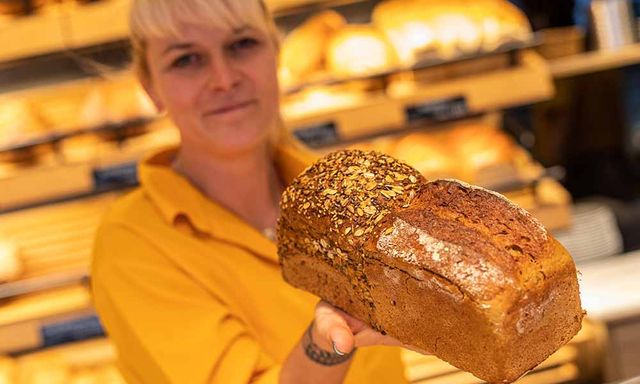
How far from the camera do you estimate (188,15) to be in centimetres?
131

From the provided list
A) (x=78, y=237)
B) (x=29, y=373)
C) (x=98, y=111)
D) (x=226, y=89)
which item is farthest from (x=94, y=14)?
(x=226, y=89)

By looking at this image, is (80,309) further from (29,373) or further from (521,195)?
(521,195)

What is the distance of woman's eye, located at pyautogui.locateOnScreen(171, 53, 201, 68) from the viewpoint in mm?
1345

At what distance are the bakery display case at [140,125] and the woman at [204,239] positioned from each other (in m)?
0.92

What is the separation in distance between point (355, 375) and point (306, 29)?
5.00 ft

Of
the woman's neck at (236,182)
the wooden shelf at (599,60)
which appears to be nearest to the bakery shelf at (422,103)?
the wooden shelf at (599,60)

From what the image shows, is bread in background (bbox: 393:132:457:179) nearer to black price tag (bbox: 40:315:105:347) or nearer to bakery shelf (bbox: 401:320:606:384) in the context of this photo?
bakery shelf (bbox: 401:320:606:384)

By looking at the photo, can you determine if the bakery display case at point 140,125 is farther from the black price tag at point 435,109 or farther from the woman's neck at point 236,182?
the woman's neck at point 236,182

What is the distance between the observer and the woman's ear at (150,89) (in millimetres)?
1471

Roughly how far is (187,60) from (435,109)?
1250 mm

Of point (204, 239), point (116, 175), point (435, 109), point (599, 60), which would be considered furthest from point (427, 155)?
point (204, 239)

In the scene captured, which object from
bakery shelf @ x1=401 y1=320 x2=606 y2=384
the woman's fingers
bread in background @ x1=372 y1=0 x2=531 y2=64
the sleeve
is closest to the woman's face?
the sleeve

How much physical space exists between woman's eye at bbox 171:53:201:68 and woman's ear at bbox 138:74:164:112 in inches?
5.1

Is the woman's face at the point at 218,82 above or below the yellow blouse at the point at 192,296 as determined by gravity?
above
